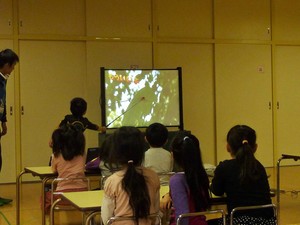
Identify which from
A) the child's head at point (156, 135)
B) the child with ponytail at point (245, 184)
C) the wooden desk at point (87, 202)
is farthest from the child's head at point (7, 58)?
the child with ponytail at point (245, 184)

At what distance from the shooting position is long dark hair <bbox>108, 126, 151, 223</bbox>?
2514 mm

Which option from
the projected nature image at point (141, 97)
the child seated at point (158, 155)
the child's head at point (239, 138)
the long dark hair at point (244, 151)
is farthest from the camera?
the projected nature image at point (141, 97)

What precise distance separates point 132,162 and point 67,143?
1534 mm

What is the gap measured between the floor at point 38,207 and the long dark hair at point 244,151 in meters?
1.91

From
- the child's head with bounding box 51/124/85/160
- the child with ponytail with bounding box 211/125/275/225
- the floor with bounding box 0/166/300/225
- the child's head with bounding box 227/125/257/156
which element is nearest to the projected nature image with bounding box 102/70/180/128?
the floor with bounding box 0/166/300/225

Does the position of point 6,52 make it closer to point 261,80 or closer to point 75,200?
point 75,200

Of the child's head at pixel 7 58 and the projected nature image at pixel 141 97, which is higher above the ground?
the child's head at pixel 7 58

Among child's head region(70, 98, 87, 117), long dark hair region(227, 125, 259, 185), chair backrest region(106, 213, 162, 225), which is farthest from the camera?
child's head region(70, 98, 87, 117)

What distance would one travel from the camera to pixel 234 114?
8266 mm

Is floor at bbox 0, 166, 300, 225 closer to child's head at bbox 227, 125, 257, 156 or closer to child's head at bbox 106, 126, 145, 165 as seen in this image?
child's head at bbox 227, 125, 257, 156

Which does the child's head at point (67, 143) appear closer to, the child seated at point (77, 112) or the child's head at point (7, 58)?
the child seated at point (77, 112)

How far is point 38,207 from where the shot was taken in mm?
5461

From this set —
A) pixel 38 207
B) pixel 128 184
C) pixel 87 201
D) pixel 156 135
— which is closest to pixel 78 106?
pixel 38 207

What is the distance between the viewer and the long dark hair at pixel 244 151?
2809 mm
